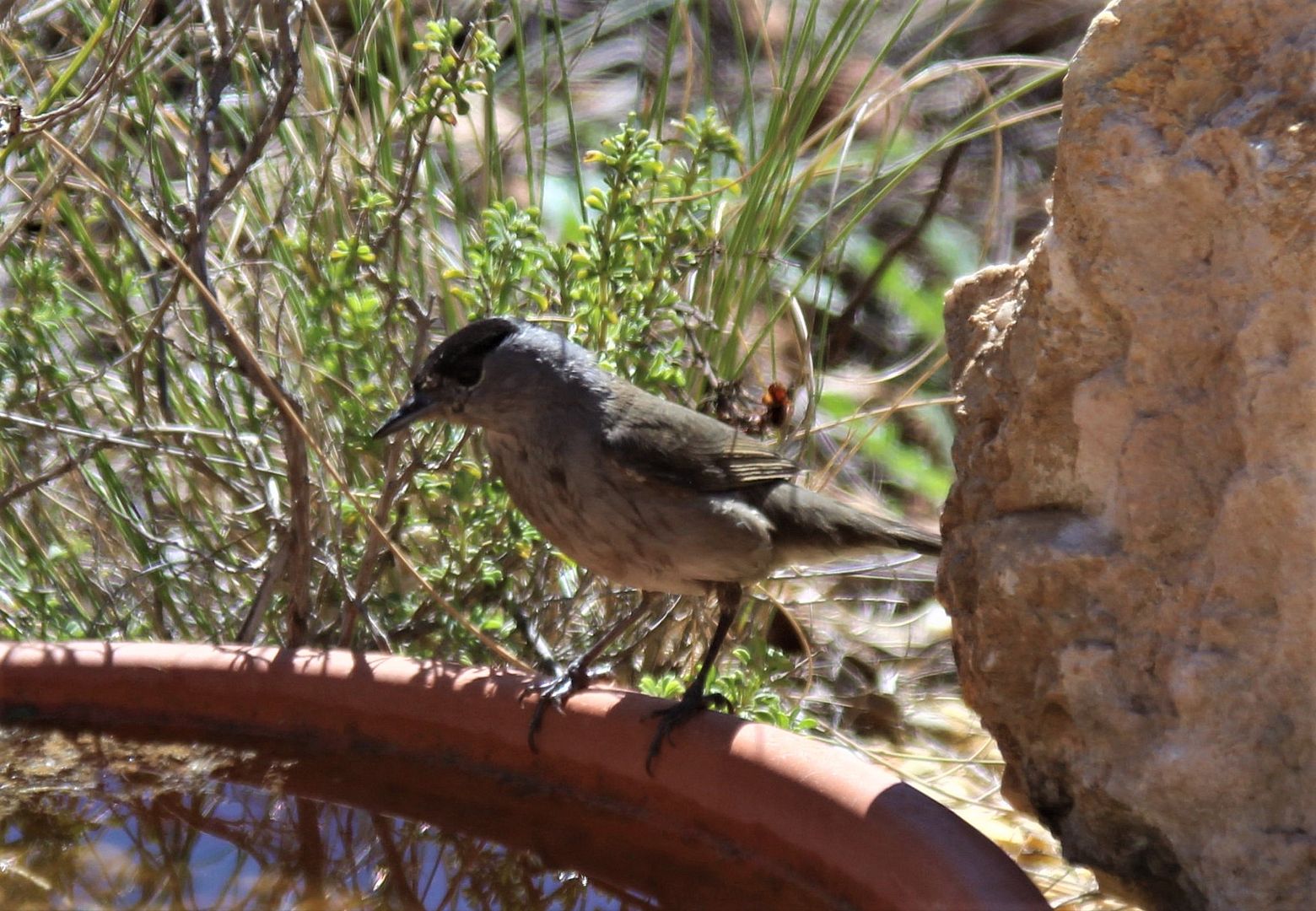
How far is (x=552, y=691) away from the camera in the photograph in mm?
2844

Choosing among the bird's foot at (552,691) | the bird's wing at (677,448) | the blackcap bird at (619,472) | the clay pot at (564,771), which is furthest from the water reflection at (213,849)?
the bird's wing at (677,448)

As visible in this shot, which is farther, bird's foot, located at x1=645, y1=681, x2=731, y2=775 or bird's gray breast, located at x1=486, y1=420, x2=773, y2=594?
bird's gray breast, located at x1=486, y1=420, x2=773, y2=594

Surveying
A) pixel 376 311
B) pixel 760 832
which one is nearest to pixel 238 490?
pixel 376 311

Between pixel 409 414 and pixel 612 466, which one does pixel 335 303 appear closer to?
pixel 409 414

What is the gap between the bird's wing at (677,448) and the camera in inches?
136

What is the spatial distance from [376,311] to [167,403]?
2.30 ft

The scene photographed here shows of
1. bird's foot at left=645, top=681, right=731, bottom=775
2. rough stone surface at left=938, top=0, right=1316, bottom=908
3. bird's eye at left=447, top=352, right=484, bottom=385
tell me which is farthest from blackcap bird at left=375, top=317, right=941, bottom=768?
rough stone surface at left=938, top=0, right=1316, bottom=908

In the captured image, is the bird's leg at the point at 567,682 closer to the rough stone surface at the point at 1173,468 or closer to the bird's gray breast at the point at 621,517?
the bird's gray breast at the point at 621,517

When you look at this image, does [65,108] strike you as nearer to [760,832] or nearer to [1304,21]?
[760,832]

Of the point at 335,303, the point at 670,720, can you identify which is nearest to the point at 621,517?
the point at 670,720

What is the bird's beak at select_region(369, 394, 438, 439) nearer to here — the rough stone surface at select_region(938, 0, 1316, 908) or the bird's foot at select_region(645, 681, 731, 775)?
the bird's foot at select_region(645, 681, 731, 775)

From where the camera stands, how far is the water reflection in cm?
246

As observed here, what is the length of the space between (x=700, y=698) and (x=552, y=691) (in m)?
0.36

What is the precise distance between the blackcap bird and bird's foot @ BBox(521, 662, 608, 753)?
0.06 meters
